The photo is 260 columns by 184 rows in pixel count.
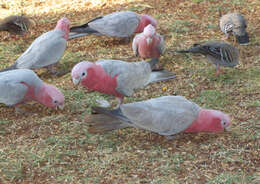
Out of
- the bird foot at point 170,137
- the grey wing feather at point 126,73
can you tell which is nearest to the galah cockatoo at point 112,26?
the grey wing feather at point 126,73

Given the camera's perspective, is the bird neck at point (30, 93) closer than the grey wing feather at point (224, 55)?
Yes

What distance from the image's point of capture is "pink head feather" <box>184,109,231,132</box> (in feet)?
12.3

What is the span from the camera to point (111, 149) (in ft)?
12.2

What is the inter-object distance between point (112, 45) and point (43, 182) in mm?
3208

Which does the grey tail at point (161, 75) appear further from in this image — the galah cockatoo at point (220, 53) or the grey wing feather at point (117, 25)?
the grey wing feather at point (117, 25)

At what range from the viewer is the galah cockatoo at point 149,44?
5.23m

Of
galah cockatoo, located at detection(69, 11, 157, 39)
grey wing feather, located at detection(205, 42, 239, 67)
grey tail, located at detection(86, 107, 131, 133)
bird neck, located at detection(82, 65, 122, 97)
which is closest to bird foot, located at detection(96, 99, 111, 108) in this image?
bird neck, located at detection(82, 65, 122, 97)

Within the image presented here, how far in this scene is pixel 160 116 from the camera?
3682mm

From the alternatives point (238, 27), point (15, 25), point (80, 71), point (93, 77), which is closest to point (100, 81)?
point (93, 77)

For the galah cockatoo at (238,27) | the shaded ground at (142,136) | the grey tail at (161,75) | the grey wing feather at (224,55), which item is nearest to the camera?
the shaded ground at (142,136)

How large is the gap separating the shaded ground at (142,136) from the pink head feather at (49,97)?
15 centimetres

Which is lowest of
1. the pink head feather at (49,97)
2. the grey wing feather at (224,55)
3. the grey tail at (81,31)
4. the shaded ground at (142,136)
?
the shaded ground at (142,136)

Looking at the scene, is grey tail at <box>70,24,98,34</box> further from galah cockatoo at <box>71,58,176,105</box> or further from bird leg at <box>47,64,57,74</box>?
galah cockatoo at <box>71,58,176,105</box>

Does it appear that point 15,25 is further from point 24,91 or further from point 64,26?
point 24,91
